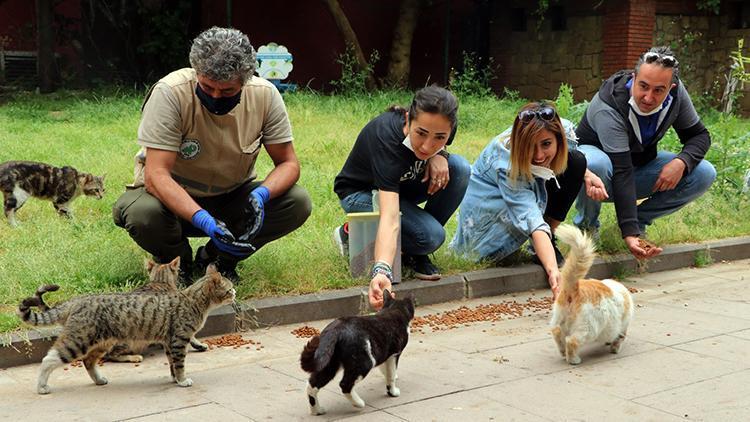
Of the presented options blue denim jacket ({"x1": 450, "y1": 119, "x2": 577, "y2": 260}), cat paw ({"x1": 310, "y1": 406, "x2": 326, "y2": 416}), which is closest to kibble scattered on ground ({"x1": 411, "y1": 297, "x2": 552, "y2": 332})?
blue denim jacket ({"x1": 450, "y1": 119, "x2": 577, "y2": 260})

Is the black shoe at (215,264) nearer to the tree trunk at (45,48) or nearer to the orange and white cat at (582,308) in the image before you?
the orange and white cat at (582,308)

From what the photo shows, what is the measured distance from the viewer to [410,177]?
6.07 metres

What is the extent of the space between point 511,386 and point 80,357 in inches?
83.1

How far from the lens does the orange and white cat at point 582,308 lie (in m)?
4.78

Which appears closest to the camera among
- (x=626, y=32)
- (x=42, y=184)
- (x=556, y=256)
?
(x=556, y=256)

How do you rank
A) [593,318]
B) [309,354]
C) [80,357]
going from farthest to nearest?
[593,318], [80,357], [309,354]

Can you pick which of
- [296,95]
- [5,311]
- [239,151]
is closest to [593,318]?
[239,151]

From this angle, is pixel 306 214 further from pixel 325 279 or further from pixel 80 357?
pixel 80 357

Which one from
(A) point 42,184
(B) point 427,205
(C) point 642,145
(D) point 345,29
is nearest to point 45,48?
(D) point 345,29

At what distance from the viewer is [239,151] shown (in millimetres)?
5602

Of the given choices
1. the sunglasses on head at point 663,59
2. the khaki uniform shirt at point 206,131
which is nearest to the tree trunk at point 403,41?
the sunglasses on head at point 663,59

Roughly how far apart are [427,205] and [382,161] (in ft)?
3.57

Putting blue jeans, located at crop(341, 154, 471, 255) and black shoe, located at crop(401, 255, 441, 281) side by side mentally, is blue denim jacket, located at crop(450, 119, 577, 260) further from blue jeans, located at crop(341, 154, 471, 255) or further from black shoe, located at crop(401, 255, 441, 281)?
black shoe, located at crop(401, 255, 441, 281)

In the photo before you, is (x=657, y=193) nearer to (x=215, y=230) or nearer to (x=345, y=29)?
(x=215, y=230)
